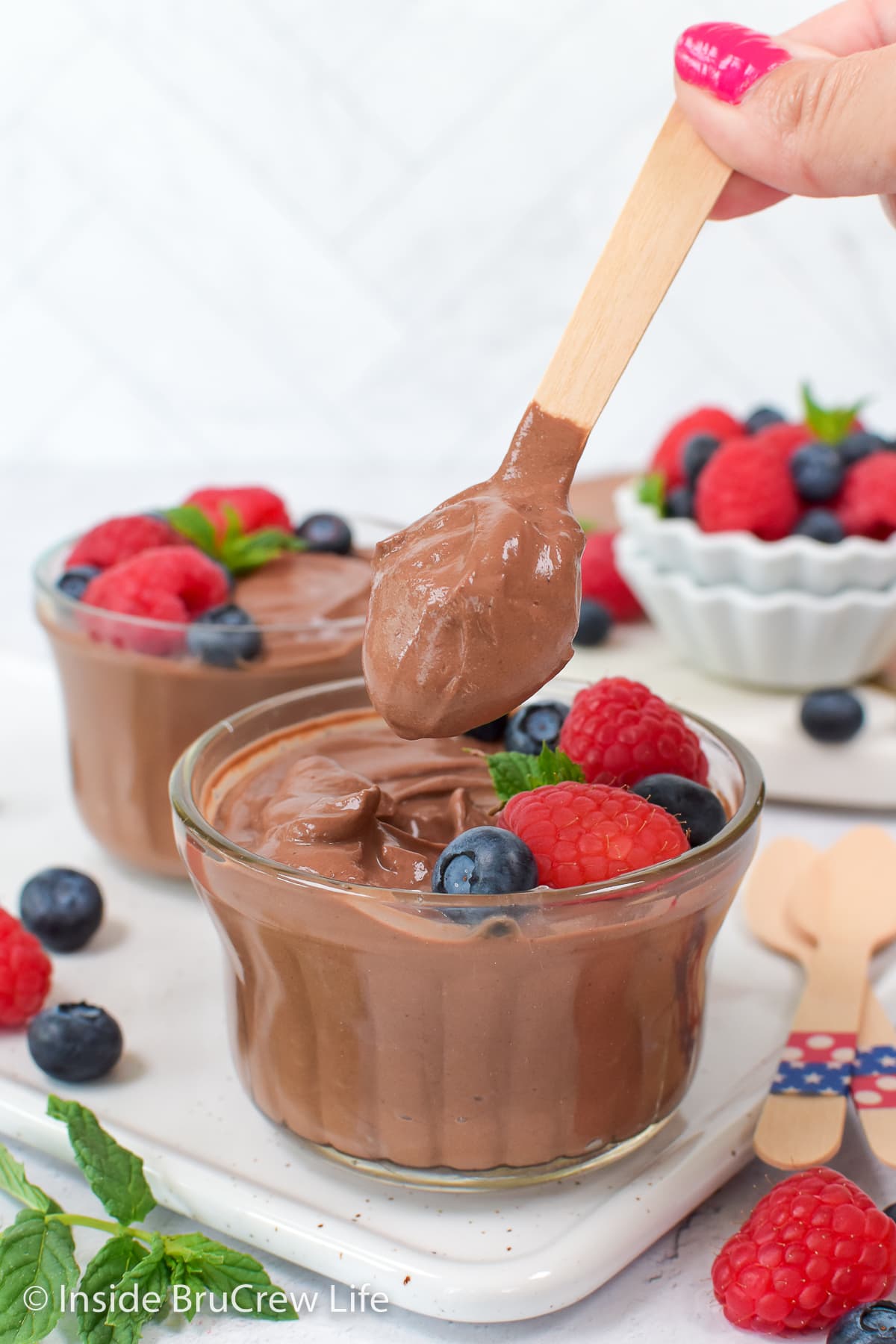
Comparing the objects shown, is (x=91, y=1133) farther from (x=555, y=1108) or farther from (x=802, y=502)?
(x=802, y=502)

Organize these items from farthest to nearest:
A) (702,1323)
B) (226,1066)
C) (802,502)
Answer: (802,502)
(226,1066)
(702,1323)

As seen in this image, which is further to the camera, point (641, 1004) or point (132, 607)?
point (132, 607)

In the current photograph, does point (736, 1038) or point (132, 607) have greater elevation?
point (132, 607)

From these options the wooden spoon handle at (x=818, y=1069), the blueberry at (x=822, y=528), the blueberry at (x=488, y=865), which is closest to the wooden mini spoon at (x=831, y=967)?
the wooden spoon handle at (x=818, y=1069)

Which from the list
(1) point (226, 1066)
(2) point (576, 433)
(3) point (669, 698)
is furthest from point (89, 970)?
(3) point (669, 698)

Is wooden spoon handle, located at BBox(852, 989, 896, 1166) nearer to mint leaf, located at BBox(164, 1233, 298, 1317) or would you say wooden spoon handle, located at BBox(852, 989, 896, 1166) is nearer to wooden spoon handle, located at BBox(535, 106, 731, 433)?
mint leaf, located at BBox(164, 1233, 298, 1317)

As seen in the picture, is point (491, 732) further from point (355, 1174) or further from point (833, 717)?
point (833, 717)

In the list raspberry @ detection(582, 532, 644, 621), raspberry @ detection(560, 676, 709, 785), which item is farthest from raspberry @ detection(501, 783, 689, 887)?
raspberry @ detection(582, 532, 644, 621)
